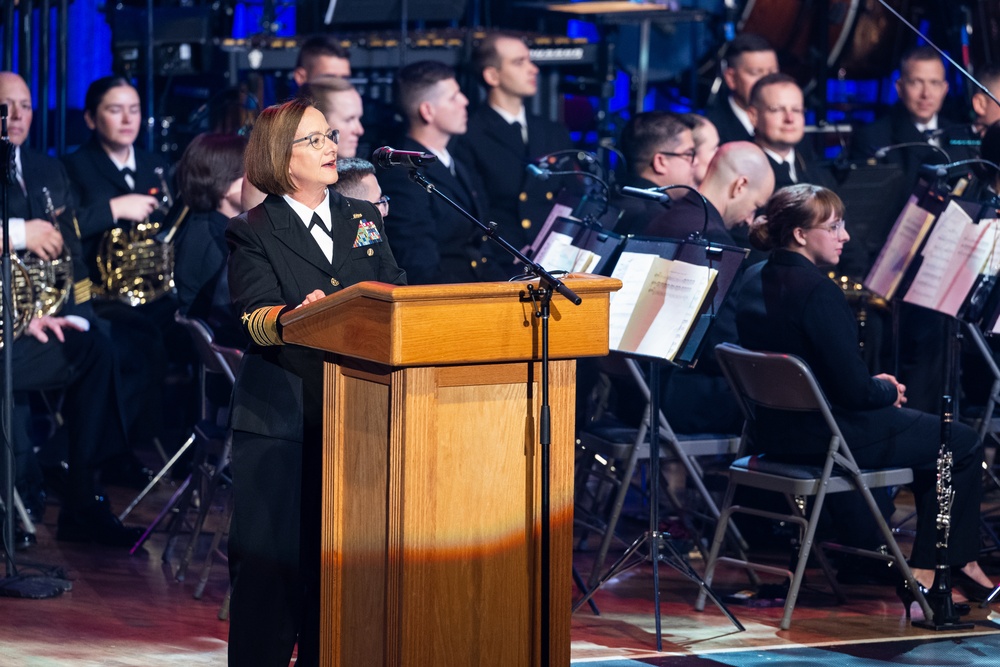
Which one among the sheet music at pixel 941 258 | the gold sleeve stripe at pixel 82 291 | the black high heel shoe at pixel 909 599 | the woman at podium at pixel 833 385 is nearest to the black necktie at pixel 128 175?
the gold sleeve stripe at pixel 82 291

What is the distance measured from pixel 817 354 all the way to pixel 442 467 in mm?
2171

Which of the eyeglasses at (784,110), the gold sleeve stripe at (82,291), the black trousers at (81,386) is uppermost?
the eyeglasses at (784,110)

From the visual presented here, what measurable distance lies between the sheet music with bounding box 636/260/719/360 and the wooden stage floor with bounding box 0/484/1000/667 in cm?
91

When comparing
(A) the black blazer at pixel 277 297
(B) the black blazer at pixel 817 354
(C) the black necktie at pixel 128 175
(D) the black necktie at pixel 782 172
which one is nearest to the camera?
(A) the black blazer at pixel 277 297

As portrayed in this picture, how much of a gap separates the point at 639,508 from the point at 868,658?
85.9 inches

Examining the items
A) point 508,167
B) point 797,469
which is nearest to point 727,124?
point 508,167

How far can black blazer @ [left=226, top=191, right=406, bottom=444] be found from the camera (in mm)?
3541

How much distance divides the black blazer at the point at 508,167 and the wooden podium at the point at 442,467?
3.63 m

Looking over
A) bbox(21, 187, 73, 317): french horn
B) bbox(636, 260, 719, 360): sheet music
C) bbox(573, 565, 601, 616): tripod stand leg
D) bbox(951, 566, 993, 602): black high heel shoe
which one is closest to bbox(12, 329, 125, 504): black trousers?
bbox(21, 187, 73, 317): french horn

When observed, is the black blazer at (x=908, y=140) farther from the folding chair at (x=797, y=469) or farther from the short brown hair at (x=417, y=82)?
the folding chair at (x=797, y=469)

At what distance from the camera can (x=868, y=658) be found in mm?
4527

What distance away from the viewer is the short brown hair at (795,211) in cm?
510

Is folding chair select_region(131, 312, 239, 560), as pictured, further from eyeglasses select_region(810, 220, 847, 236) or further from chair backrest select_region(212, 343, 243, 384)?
eyeglasses select_region(810, 220, 847, 236)

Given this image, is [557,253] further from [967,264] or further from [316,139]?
[316,139]
